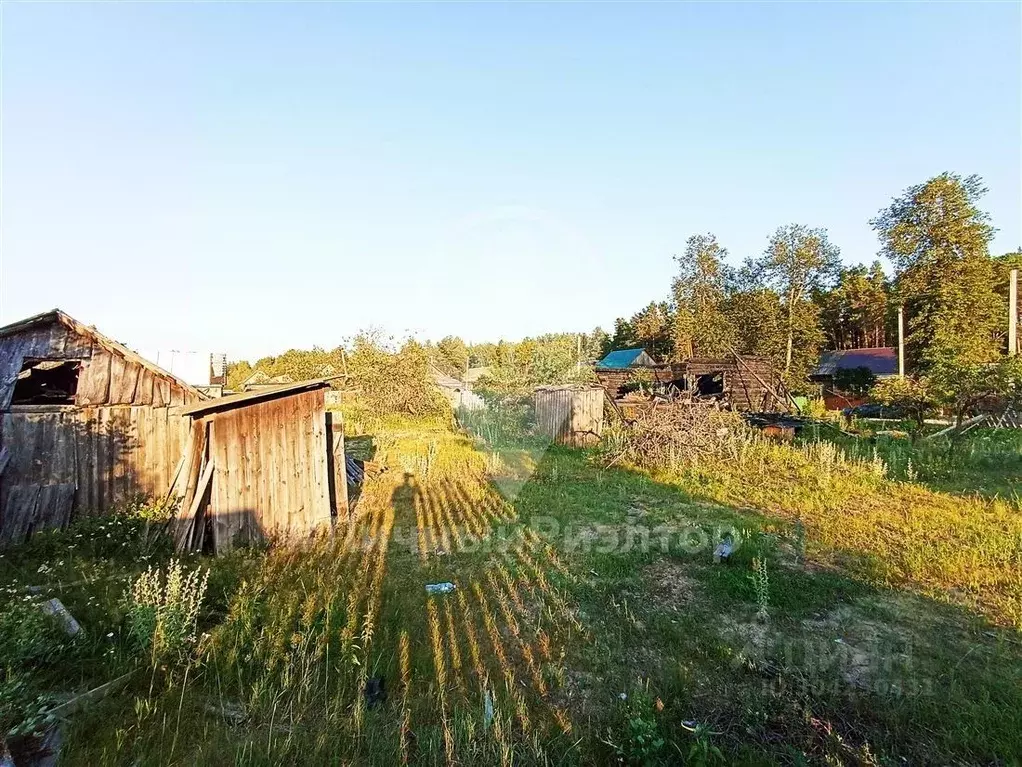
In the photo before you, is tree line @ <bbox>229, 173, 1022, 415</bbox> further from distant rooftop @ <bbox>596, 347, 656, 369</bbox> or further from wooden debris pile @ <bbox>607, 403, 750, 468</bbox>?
wooden debris pile @ <bbox>607, 403, 750, 468</bbox>

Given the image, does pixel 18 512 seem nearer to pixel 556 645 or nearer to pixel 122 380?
pixel 122 380

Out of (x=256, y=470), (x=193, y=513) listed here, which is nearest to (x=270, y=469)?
(x=256, y=470)

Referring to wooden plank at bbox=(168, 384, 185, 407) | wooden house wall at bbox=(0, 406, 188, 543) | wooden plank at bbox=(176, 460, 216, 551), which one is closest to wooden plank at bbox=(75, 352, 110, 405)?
wooden house wall at bbox=(0, 406, 188, 543)

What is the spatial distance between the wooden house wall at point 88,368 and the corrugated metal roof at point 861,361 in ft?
112

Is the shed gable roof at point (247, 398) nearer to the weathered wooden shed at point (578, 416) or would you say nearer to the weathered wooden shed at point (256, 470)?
the weathered wooden shed at point (256, 470)

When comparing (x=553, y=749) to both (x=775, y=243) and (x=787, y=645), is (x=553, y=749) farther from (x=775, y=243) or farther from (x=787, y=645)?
(x=775, y=243)

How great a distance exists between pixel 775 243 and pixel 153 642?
120 feet

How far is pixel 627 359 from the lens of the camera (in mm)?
40031

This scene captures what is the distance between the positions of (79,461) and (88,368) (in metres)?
1.26

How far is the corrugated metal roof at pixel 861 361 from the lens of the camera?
94.8 feet

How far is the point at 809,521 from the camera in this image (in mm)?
6539

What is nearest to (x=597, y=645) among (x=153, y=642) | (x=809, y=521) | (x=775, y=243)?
(x=153, y=642)

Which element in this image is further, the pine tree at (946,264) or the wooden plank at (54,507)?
the pine tree at (946,264)

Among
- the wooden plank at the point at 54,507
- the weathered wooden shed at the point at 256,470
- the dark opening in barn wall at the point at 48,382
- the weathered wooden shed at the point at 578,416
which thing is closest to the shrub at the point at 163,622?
the weathered wooden shed at the point at 256,470
